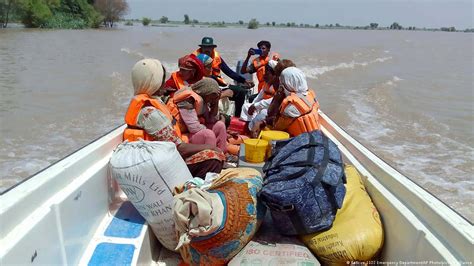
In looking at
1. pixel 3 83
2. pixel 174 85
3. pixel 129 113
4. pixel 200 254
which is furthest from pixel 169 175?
pixel 3 83

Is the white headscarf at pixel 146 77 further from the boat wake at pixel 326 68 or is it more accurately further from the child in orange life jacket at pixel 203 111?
the boat wake at pixel 326 68

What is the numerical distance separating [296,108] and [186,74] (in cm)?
109

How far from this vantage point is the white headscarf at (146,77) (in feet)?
7.54

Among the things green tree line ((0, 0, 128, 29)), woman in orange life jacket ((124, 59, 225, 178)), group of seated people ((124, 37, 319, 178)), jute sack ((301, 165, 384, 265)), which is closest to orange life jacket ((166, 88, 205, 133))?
group of seated people ((124, 37, 319, 178))

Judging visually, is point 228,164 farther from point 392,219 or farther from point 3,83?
point 3,83

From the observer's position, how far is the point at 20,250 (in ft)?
3.99

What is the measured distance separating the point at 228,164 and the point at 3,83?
938cm

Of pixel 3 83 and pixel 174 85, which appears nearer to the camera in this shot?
pixel 174 85

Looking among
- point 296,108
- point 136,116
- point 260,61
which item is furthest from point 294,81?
point 260,61

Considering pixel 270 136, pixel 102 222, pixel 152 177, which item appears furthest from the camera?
pixel 270 136

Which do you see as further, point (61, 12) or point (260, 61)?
point (61, 12)

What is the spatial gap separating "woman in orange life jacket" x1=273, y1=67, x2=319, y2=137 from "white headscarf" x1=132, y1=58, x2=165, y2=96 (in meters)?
0.92

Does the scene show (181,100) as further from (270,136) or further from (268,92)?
(268,92)

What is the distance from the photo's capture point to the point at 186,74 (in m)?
3.21
